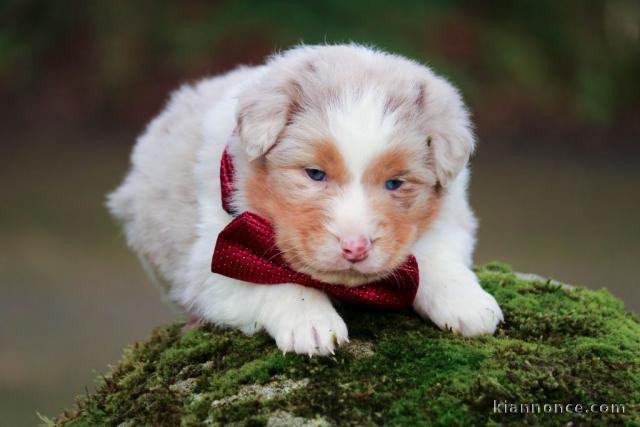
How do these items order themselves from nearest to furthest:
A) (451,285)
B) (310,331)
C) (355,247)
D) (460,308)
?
(355,247) → (310,331) → (460,308) → (451,285)

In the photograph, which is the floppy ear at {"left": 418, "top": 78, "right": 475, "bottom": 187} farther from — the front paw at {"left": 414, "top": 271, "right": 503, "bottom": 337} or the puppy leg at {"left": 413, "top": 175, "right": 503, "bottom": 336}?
the front paw at {"left": 414, "top": 271, "right": 503, "bottom": 337}

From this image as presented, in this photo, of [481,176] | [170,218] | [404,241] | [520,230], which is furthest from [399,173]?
[481,176]

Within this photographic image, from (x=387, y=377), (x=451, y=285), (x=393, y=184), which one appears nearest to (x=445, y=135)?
(x=393, y=184)

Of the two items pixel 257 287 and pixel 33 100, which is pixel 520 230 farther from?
pixel 33 100

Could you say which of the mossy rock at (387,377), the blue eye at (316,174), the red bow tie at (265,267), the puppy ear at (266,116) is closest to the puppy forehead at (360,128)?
the blue eye at (316,174)

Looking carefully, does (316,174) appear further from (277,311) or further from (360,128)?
(277,311)

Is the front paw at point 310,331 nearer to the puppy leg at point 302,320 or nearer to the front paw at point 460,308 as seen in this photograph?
the puppy leg at point 302,320
